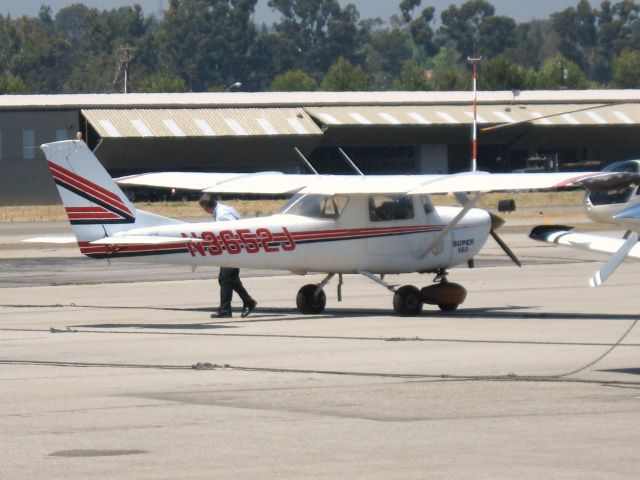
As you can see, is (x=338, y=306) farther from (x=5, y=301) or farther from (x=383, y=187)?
(x=5, y=301)

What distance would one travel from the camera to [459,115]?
7475cm

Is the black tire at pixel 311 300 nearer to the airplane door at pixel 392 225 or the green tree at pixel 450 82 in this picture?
the airplane door at pixel 392 225

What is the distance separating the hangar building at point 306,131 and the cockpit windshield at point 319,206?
4763cm

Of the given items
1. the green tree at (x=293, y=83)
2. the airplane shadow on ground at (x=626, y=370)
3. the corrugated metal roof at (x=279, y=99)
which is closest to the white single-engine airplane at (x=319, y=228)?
the airplane shadow on ground at (x=626, y=370)

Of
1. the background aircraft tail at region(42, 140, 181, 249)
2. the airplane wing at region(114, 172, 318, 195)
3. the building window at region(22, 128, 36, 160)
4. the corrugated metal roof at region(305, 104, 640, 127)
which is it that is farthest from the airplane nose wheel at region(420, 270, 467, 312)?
the corrugated metal roof at region(305, 104, 640, 127)

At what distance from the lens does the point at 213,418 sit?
11070 mm

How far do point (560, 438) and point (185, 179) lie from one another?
1274 cm

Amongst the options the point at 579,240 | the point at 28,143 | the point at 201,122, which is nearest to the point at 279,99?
the point at 201,122

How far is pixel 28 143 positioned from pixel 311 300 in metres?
51.0

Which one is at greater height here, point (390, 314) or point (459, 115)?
point (459, 115)

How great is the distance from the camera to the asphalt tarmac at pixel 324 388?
934 centimetres

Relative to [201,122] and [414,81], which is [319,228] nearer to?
[201,122]

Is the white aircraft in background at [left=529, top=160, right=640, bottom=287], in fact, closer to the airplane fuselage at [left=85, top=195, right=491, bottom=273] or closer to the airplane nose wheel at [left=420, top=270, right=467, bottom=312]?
the airplane nose wheel at [left=420, top=270, right=467, bottom=312]

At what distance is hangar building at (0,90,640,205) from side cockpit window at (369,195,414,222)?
47741 mm
